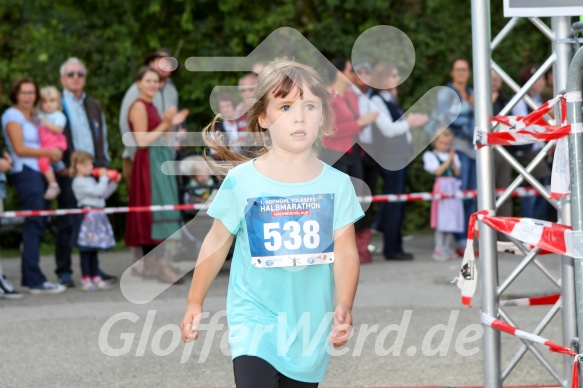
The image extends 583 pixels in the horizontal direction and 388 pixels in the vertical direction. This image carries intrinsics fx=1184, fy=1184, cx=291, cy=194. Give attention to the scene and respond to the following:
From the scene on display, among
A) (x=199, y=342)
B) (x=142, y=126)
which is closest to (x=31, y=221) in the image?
(x=142, y=126)

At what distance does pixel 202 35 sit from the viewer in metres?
18.5

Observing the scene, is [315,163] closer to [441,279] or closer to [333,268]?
[333,268]

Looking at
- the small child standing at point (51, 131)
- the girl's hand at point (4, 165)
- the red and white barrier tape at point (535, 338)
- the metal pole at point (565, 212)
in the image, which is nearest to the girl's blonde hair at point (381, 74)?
the small child standing at point (51, 131)

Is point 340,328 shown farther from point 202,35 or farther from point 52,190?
point 202,35

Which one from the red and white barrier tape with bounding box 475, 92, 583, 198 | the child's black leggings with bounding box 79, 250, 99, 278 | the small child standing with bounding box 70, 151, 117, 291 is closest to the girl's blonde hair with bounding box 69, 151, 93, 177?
the small child standing with bounding box 70, 151, 117, 291

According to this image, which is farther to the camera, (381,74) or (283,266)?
(381,74)

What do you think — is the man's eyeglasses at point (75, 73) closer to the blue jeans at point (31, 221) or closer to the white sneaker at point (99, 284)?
the blue jeans at point (31, 221)

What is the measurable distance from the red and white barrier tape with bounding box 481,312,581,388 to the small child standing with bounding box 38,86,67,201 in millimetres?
6004

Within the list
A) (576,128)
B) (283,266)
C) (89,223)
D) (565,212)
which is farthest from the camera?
(89,223)

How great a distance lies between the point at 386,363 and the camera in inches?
283

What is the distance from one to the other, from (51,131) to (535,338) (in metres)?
6.51

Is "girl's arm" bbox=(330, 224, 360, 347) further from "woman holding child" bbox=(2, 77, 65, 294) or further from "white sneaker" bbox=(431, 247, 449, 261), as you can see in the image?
"white sneaker" bbox=(431, 247, 449, 261)

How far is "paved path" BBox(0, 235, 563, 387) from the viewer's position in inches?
268

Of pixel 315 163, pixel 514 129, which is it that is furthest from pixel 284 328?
pixel 514 129
